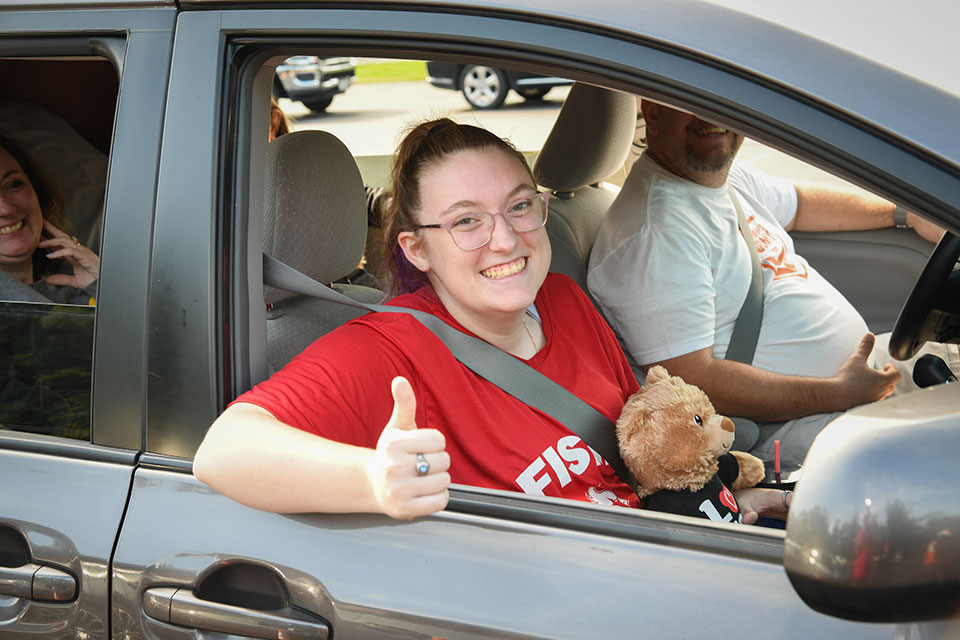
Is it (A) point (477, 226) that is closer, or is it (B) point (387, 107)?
(A) point (477, 226)

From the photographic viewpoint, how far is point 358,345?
1456 millimetres

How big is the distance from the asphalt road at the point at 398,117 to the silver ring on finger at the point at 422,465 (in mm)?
991

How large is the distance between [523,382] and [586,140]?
1070mm

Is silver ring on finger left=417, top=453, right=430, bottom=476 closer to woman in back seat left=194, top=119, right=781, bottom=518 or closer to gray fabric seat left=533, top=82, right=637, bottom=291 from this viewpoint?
woman in back seat left=194, top=119, right=781, bottom=518

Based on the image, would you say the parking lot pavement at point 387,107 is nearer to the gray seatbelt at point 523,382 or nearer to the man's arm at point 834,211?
the man's arm at point 834,211

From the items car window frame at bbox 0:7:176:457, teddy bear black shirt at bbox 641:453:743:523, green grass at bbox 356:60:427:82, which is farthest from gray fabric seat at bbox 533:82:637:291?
green grass at bbox 356:60:427:82

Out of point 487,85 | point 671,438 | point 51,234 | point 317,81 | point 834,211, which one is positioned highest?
point 487,85

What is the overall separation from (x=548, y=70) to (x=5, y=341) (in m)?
1.04

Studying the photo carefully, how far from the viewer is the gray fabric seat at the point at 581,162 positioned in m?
2.36

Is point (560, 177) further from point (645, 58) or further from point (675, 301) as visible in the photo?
point (645, 58)

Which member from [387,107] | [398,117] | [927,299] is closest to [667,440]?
[927,299]

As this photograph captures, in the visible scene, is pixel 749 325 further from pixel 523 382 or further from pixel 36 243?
pixel 36 243

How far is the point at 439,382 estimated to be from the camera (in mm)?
1532

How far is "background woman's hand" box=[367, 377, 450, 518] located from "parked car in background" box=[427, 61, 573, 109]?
7.69m
